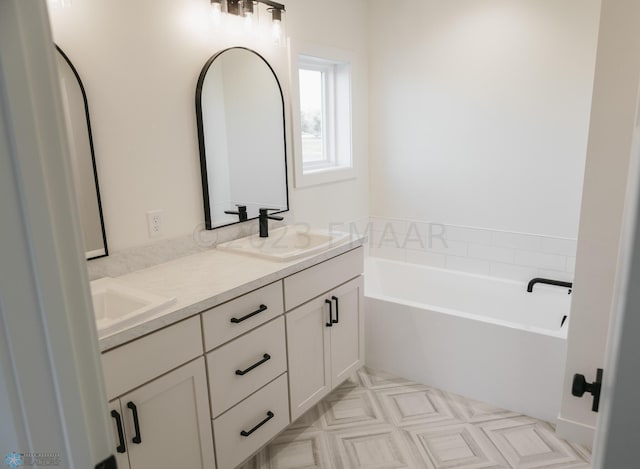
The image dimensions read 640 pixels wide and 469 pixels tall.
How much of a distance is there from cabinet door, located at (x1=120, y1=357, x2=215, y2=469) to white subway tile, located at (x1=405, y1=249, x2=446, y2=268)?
2.05 metres

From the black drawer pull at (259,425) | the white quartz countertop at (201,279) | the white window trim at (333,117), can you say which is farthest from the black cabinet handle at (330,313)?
the white window trim at (333,117)

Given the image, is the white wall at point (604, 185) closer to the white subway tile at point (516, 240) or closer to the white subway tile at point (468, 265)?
the white subway tile at point (516, 240)

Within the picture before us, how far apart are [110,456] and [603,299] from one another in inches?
75.9

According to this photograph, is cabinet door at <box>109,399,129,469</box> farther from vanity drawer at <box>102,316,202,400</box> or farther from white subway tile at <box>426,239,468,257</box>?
white subway tile at <box>426,239,468,257</box>

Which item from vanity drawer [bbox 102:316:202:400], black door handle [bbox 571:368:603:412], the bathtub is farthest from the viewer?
the bathtub

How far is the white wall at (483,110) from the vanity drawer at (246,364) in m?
1.69

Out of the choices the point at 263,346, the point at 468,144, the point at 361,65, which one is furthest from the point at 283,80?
the point at 263,346

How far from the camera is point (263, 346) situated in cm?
187

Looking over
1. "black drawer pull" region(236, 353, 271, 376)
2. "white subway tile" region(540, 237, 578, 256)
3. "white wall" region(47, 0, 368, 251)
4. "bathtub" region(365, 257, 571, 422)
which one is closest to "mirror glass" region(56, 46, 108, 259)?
"white wall" region(47, 0, 368, 251)

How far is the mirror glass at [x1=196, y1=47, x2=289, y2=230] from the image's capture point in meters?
2.17

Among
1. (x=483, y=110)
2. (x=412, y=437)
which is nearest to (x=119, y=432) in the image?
(x=412, y=437)

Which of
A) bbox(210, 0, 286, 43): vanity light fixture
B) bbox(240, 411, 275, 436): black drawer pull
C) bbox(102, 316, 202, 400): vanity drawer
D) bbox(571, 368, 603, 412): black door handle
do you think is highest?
bbox(210, 0, 286, 43): vanity light fixture

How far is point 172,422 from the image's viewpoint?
1549mm

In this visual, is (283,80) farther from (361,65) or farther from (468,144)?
(468,144)
